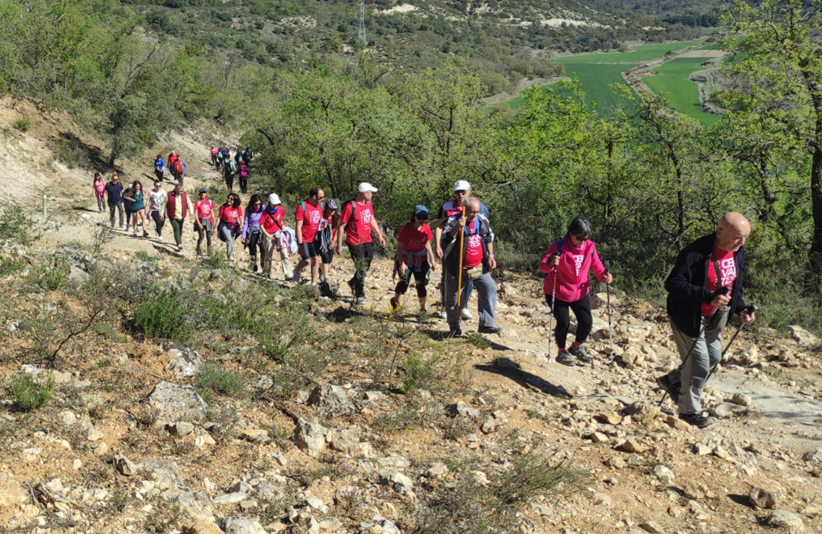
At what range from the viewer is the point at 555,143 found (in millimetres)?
18016

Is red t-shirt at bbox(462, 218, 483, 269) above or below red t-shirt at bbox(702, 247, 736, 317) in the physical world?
below

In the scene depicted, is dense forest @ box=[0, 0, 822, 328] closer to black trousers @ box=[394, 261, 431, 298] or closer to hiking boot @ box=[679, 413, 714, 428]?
hiking boot @ box=[679, 413, 714, 428]

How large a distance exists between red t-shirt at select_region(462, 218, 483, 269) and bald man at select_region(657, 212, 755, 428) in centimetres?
242

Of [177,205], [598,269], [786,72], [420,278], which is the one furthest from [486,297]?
[786,72]

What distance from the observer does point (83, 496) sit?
12.3 feet

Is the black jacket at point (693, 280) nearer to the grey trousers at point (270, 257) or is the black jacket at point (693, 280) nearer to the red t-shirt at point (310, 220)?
the red t-shirt at point (310, 220)

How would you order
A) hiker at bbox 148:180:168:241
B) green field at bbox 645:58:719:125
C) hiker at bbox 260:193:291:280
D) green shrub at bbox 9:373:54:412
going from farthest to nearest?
green field at bbox 645:58:719:125 < hiker at bbox 148:180:168:241 < hiker at bbox 260:193:291:280 < green shrub at bbox 9:373:54:412

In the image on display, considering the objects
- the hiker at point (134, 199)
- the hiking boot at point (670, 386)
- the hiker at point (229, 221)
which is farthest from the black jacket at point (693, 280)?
the hiker at point (134, 199)

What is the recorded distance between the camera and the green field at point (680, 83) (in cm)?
5510

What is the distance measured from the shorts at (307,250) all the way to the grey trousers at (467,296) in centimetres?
298

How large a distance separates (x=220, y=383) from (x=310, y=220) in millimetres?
4896

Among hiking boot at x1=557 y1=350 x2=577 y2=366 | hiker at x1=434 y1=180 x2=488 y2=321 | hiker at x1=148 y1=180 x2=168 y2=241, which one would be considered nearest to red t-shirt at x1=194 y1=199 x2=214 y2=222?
hiker at x1=148 y1=180 x2=168 y2=241

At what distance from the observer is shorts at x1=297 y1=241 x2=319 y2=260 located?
1011 centimetres

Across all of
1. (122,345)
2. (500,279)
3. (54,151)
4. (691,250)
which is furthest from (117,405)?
(54,151)
